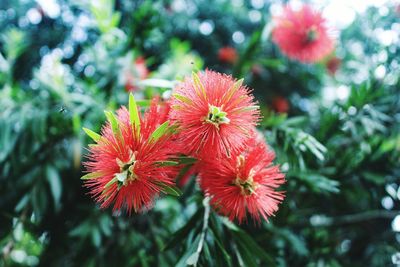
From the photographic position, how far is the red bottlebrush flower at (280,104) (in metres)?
2.89

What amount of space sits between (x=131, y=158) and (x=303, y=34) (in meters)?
1.39

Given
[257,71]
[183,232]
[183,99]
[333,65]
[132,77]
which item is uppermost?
[333,65]

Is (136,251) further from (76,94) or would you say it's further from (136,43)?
(136,43)

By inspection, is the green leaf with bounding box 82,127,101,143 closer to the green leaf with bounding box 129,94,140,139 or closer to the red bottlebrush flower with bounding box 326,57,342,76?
the green leaf with bounding box 129,94,140,139

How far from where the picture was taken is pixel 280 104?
2922mm

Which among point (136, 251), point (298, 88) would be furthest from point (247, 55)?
point (136, 251)

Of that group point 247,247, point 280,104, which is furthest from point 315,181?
point 280,104

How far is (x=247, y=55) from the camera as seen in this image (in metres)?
2.25

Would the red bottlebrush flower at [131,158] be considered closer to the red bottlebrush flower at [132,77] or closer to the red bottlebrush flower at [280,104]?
the red bottlebrush flower at [132,77]

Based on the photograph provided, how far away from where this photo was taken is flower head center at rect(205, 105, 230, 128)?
3.12 ft

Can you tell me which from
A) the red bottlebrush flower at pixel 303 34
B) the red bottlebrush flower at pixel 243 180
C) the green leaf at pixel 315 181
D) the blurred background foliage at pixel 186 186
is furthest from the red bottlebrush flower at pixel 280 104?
the red bottlebrush flower at pixel 243 180

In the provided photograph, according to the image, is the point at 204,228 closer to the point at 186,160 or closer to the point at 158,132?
the point at 186,160

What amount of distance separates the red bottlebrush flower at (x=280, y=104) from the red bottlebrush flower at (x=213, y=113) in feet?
6.47

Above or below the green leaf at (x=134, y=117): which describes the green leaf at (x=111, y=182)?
below
